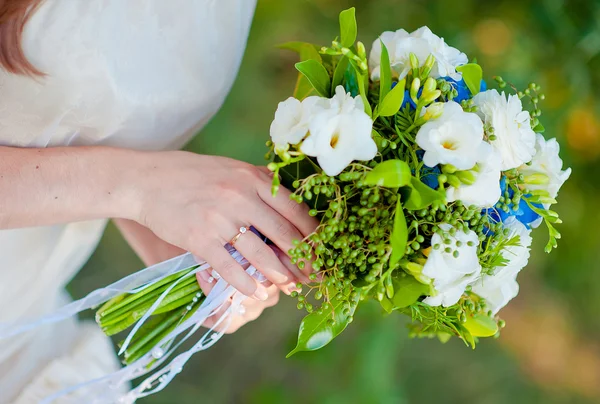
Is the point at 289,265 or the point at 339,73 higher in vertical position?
the point at 339,73

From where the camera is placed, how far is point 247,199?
0.75 meters

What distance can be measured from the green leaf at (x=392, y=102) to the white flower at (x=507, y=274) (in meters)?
0.23

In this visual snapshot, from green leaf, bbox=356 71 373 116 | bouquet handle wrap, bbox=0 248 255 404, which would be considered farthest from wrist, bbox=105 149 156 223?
green leaf, bbox=356 71 373 116

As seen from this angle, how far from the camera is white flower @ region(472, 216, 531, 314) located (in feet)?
2.30

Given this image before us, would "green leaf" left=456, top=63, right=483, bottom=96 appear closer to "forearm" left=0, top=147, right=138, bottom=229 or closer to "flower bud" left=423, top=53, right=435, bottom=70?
"flower bud" left=423, top=53, right=435, bottom=70

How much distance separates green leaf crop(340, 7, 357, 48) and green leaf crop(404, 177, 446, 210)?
0.67 feet

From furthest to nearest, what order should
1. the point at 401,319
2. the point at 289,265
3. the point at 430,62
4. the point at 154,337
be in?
the point at 401,319
the point at 154,337
the point at 289,265
the point at 430,62

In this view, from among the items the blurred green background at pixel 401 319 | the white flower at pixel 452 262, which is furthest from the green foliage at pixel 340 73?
the blurred green background at pixel 401 319

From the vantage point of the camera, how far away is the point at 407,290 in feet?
2.21

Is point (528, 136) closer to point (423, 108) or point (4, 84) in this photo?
point (423, 108)

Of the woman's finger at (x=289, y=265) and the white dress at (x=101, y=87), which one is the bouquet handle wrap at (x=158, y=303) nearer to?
the woman's finger at (x=289, y=265)

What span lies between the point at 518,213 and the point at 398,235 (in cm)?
22

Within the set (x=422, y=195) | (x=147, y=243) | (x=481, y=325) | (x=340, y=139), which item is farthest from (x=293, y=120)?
(x=147, y=243)

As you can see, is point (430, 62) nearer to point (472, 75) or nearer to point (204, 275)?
point (472, 75)
